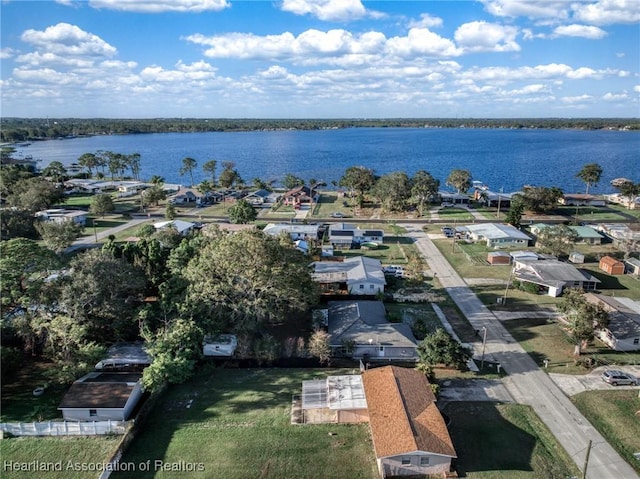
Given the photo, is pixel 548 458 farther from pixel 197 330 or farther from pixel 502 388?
pixel 197 330

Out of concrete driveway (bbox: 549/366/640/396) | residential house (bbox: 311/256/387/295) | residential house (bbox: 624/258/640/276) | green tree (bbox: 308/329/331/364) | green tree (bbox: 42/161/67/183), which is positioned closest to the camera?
concrete driveway (bbox: 549/366/640/396)

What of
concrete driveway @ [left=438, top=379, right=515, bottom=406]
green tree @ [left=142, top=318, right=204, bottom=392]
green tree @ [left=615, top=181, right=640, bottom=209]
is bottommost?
concrete driveway @ [left=438, top=379, right=515, bottom=406]

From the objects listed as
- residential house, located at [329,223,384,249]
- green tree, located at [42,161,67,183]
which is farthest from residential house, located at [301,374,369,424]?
green tree, located at [42,161,67,183]

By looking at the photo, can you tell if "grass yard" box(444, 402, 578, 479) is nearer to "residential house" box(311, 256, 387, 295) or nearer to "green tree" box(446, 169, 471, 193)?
"residential house" box(311, 256, 387, 295)

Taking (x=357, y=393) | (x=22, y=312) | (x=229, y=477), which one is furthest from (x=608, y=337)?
(x=22, y=312)

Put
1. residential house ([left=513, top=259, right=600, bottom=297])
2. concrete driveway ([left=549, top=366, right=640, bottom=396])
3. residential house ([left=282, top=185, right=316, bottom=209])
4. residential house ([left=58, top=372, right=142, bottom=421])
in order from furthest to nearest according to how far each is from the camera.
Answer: residential house ([left=282, top=185, right=316, bottom=209]) < residential house ([left=513, top=259, right=600, bottom=297]) < concrete driveway ([left=549, top=366, right=640, bottom=396]) < residential house ([left=58, top=372, right=142, bottom=421])

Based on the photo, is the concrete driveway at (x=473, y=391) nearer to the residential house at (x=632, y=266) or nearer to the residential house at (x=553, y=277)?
the residential house at (x=553, y=277)

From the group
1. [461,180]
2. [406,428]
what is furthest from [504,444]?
[461,180]

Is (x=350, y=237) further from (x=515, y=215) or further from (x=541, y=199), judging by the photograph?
(x=541, y=199)
